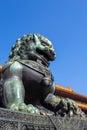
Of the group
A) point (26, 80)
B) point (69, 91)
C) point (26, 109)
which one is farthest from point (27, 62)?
point (69, 91)

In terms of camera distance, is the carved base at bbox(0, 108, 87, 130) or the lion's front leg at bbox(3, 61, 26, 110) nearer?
the carved base at bbox(0, 108, 87, 130)

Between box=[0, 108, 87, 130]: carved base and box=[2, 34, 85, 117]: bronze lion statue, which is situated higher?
box=[2, 34, 85, 117]: bronze lion statue

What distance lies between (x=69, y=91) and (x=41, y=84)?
25318mm

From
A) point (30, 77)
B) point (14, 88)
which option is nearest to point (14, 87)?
point (14, 88)

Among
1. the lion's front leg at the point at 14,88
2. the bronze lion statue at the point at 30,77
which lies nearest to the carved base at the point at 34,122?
the bronze lion statue at the point at 30,77

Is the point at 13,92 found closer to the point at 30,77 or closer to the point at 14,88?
the point at 14,88

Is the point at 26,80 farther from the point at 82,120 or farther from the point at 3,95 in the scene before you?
the point at 82,120

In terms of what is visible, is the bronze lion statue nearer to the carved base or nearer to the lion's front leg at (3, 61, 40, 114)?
the lion's front leg at (3, 61, 40, 114)

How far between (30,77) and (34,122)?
2.08 feet

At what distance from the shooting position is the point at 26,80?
2.56 m

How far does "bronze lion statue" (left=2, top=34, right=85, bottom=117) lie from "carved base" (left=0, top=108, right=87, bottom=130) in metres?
0.14

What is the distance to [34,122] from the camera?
201 cm

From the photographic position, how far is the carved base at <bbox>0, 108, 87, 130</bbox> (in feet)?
6.05

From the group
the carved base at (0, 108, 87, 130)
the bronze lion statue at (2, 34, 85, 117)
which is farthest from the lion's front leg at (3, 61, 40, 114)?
the carved base at (0, 108, 87, 130)
